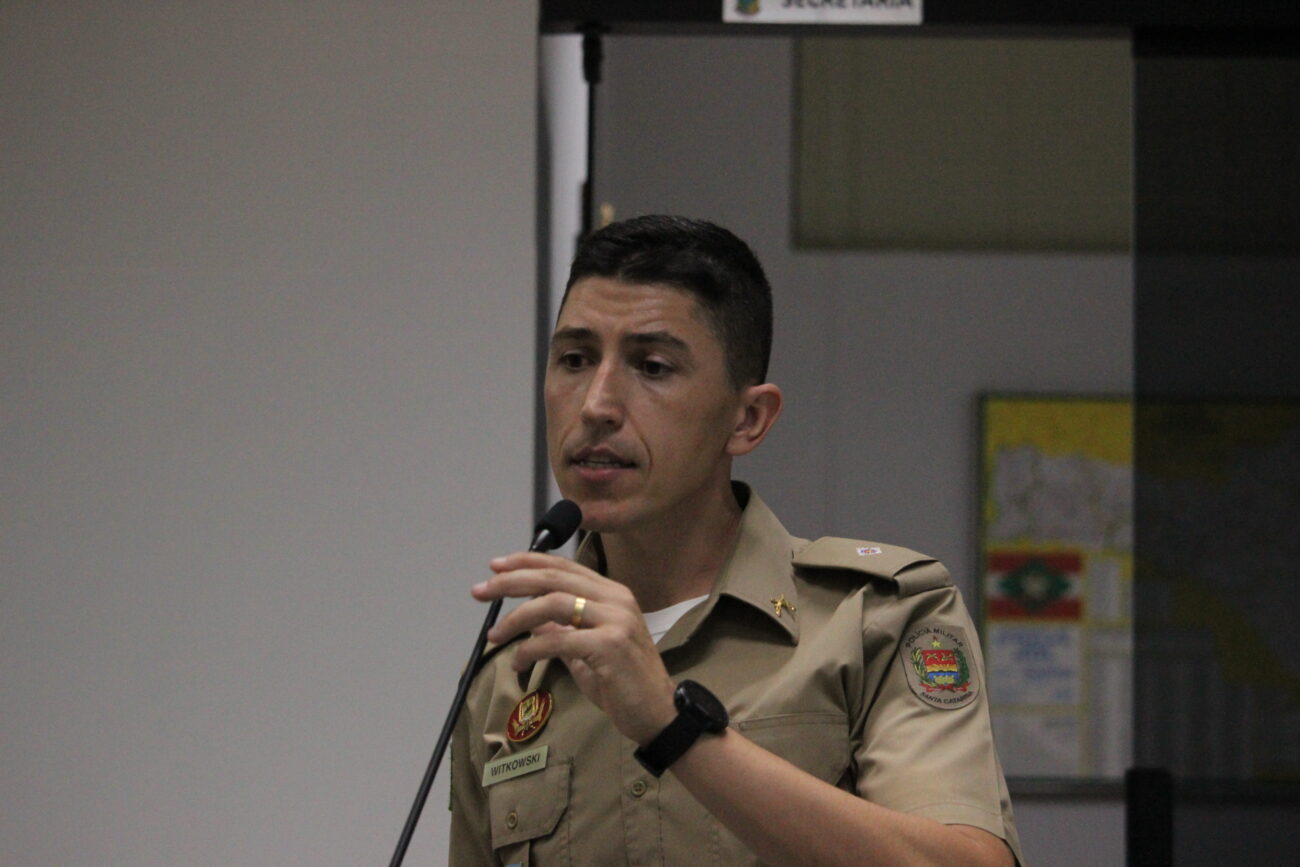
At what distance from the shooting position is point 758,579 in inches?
60.0

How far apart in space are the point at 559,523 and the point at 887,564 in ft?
1.26

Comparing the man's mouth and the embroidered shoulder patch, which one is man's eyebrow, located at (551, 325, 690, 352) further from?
the embroidered shoulder patch

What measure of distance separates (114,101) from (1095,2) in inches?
70.6

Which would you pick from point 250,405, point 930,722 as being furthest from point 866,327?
point 930,722

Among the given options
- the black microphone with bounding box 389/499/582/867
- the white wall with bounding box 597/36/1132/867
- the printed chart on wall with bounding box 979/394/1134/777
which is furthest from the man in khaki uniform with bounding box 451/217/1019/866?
the printed chart on wall with bounding box 979/394/1134/777

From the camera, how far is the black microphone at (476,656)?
1.14 meters

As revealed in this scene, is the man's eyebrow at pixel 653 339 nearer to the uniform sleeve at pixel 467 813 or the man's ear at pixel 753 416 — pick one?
the man's ear at pixel 753 416

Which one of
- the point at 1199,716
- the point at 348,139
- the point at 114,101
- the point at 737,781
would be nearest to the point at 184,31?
the point at 114,101

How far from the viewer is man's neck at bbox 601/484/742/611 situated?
1.56m

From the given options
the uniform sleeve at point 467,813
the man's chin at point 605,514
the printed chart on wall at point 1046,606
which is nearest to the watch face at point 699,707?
the man's chin at point 605,514

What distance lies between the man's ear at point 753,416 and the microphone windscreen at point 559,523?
0.29 metres

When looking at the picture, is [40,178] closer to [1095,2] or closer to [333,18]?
[333,18]

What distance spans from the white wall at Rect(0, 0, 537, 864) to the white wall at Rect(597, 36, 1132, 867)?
0.85 m

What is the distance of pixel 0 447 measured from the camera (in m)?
2.63
